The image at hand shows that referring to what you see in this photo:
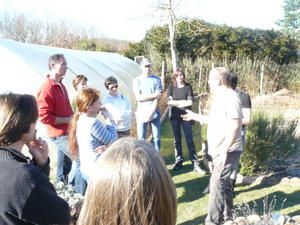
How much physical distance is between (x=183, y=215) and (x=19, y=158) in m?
3.45

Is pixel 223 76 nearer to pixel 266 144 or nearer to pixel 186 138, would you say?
pixel 266 144

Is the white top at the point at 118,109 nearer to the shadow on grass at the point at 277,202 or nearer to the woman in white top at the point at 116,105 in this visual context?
the woman in white top at the point at 116,105

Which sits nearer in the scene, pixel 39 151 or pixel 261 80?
pixel 39 151

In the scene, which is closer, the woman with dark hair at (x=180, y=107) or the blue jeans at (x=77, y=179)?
the blue jeans at (x=77, y=179)

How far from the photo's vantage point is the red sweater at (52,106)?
5.30 m

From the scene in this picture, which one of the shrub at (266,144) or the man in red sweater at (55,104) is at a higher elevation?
the man in red sweater at (55,104)

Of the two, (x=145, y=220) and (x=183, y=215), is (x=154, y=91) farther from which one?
(x=145, y=220)

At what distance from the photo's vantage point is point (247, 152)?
259 inches

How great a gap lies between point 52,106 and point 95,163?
3.44 metres

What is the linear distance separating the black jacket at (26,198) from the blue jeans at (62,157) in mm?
3564

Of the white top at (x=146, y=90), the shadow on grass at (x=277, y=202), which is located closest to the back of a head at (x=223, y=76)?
the shadow on grass at (x=277, y=202)

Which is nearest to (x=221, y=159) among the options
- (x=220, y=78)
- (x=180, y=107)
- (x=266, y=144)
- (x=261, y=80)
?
(x=220, y=78)

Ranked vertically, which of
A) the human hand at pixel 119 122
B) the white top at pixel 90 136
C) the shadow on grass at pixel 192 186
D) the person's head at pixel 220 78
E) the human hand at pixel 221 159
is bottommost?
the shadow on grass at pixel 192 186

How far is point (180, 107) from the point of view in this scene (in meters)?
6.96
